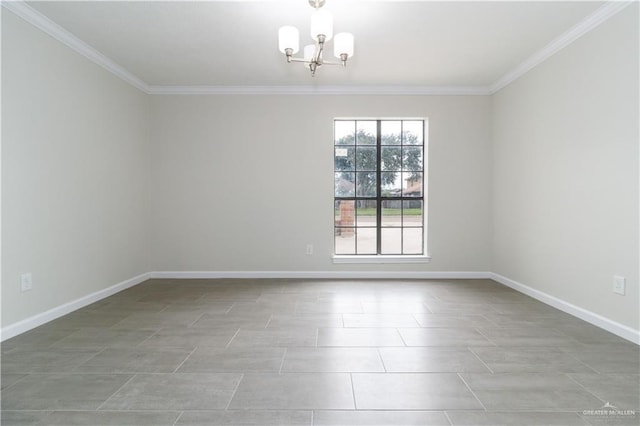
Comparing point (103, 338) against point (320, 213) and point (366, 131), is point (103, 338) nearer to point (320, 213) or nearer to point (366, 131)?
point (320, 213)

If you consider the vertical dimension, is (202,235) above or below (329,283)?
above

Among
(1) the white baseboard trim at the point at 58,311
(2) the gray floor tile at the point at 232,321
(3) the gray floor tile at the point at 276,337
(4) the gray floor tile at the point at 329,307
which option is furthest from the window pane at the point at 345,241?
(1) the white baseboard trim at the point at 58,311

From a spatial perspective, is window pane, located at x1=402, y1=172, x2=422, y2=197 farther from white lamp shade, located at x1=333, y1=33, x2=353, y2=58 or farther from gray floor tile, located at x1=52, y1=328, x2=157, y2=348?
gray floor tile, located at x1=52, y1=328, x2=157, y2=348

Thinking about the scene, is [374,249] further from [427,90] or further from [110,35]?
[110,35]

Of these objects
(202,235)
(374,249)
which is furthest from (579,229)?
(202,235)

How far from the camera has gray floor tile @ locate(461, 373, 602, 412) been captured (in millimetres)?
1710

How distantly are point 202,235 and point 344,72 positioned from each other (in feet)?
9.17

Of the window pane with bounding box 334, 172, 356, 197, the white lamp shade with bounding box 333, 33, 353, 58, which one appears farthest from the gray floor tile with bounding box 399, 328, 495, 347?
the window pane with bounding box 334, 172, 356, 197

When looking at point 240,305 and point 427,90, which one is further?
point 427,90

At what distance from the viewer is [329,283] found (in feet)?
14.3

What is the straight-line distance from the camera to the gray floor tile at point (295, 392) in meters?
1.72

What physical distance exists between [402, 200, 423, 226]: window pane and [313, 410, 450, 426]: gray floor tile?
335cm

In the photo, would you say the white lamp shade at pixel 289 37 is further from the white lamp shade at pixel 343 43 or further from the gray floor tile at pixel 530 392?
the gray floor tile at pixel 530 392

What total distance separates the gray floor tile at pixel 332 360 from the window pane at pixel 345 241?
2455mm
